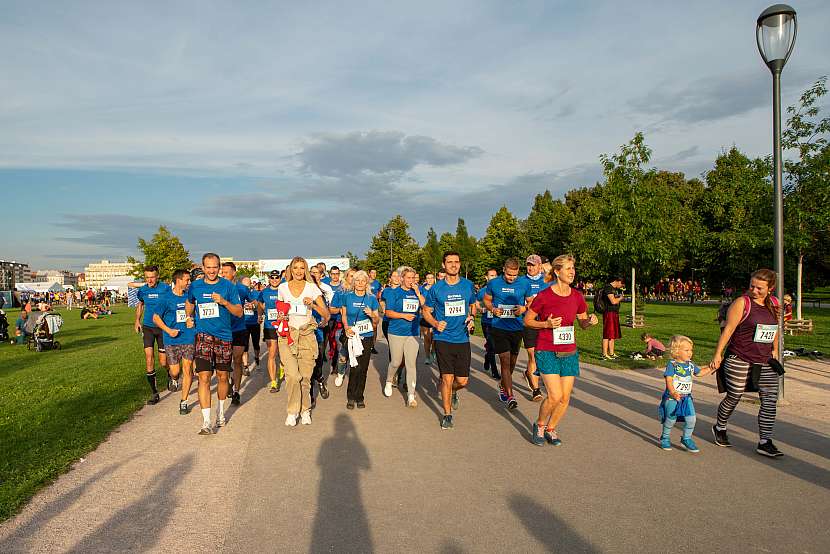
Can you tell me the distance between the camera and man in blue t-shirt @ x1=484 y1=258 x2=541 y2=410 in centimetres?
855

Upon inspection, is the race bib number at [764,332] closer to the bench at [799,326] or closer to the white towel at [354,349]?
the white towel at [354,349]

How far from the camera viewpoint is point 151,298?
29.3 feet

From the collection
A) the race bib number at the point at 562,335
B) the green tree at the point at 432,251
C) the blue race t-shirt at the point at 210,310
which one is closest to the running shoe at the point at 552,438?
the race bib number at the point at 562,335

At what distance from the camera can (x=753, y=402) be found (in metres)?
8.15

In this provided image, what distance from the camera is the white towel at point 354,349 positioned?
8.12 meters

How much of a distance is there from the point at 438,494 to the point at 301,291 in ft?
11.3

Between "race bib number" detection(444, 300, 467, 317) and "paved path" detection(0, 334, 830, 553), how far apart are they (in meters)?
1.34

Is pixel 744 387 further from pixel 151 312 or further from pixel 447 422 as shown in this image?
pixel 151 312

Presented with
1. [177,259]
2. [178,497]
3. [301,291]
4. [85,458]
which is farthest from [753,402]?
[177,259]

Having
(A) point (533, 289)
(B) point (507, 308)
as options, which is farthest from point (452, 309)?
(A) point (533, 289)

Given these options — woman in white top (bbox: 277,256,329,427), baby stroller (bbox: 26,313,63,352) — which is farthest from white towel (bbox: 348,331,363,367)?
baby stroller (bbox: 26,313,63,352)

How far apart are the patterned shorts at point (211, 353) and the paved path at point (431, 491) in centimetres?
76

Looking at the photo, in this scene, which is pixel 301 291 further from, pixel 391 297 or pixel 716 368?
pixel 716 368

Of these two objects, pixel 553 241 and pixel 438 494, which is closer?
pixel 438 494
